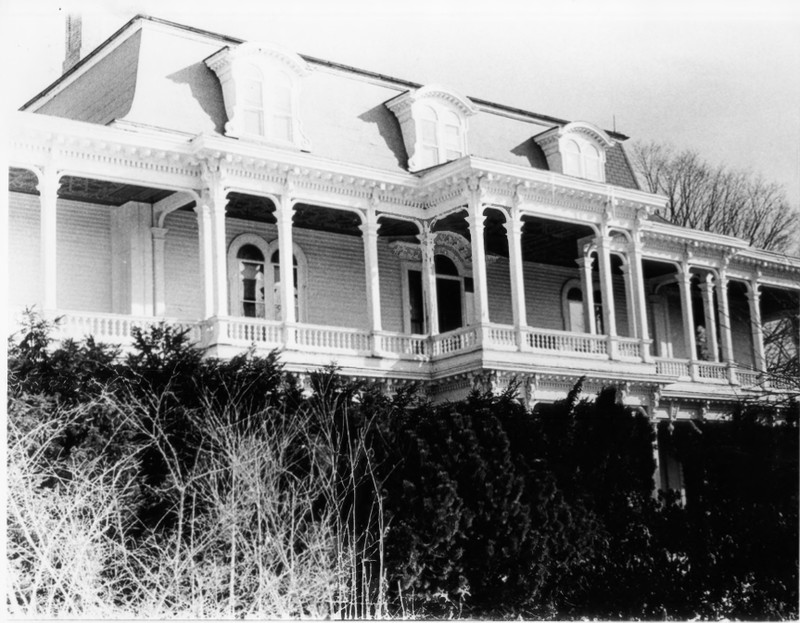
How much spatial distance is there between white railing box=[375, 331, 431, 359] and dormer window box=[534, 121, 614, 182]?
5540mm

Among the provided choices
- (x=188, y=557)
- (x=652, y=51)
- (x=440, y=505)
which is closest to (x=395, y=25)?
(x=652, y=51)

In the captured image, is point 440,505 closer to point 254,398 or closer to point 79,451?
point 254,398

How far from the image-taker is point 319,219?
74.9 ft

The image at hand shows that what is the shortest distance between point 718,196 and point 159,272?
50.1 feet

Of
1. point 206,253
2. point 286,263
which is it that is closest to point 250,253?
point 286,263

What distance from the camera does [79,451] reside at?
12820 mm

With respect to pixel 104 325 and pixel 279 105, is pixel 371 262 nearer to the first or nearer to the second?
pixel 279 105

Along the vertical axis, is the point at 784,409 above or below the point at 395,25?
below

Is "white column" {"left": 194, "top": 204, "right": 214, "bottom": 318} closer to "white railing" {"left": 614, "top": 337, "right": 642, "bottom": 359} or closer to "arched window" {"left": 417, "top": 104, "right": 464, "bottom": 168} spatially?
"arched window" {"left": 417, "top": 104, "right": 464, "bottom": 168}

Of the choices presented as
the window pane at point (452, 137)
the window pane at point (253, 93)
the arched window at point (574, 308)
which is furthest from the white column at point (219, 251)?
the arched window at point (574, 308)

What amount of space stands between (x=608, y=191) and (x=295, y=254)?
6214 millimetres

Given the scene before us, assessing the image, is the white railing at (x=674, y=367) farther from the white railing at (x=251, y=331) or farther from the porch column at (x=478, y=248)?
the white railing at (x=251, y=331)

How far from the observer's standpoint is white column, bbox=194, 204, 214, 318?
19.7m

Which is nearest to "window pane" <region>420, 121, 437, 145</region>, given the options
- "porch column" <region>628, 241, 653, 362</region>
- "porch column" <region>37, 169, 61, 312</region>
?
"porch column" <region>628, 241, 653, 362</region>
